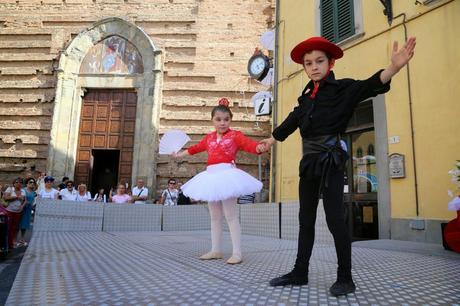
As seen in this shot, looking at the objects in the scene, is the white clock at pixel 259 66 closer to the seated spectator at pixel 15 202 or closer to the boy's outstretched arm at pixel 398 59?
the seated spectator at pixel 15 202

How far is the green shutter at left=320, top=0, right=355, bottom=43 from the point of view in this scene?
8.18 metres

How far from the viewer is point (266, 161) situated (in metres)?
15.3

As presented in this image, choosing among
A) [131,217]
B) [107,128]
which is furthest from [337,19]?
[107,128]

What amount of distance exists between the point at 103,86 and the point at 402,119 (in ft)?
45.4

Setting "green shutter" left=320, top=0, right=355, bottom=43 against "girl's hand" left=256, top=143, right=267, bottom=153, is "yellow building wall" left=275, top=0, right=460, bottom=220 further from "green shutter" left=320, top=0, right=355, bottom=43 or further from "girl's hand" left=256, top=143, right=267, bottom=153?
"girl's hand" left=256, top=143, right=267, bottom=153

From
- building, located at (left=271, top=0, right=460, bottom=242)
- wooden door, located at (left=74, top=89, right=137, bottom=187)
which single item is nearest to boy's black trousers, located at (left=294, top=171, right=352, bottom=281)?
building, located at (left=271, top=0, right=460, bottom=242)

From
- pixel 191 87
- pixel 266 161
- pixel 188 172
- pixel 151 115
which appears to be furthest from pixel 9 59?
pixel 266 161

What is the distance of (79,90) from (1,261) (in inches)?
536

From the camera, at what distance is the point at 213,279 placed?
266 centimetres

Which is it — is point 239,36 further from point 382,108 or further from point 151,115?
point 382,108

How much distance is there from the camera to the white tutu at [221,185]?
11.5ft

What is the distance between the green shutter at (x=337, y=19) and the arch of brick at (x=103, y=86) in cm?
924

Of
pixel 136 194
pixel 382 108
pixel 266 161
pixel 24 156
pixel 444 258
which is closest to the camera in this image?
pixel 444 258

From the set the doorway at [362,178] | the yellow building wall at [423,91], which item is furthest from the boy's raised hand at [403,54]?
the doorway at [362,178]
